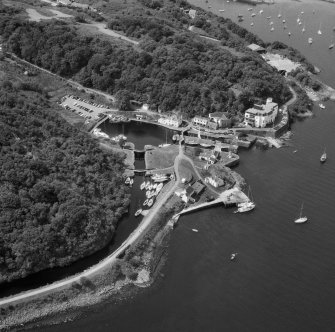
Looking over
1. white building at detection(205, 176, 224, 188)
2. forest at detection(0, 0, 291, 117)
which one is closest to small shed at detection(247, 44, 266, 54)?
forest at detection(0, 0, 291, 117)

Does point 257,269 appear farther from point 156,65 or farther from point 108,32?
point 108,32

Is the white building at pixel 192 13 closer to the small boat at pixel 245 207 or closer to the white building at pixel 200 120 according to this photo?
the white building at pixel 200 120

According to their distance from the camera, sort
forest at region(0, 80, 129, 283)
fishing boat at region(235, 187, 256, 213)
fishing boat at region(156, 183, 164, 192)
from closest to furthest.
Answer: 1. forest at region(0, 80, 129, 283)
2. fishing boat at region(235, 187, 256, 213)
3. fishing boat at region(156, 183, 164, 192)

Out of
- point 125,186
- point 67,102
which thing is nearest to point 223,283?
Result: point 125,186

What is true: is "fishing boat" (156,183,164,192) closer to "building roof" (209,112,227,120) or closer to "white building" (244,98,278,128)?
"building roof" (209,112,227,120)

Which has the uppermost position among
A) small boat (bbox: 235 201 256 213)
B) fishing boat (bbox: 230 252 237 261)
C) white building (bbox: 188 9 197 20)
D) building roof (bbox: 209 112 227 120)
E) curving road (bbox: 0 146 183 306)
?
white building (bbox: 188 9 197 20)

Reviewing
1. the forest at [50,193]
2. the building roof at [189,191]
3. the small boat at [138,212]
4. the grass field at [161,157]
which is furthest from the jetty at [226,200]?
the grass field at [161,157]
